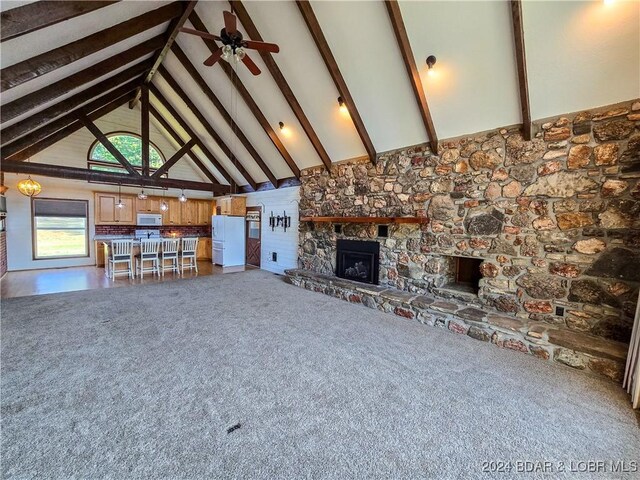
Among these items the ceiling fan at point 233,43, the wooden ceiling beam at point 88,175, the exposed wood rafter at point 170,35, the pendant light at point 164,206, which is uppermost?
the exposed wood rafter at point 170,35

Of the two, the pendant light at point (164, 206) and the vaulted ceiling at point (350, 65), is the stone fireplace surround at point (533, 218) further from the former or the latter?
the pendant light at point (164, 206)

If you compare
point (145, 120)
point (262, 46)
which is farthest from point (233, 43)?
point (145, 120)

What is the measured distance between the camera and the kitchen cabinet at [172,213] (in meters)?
Result: 8.99

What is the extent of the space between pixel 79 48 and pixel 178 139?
17.1 ft

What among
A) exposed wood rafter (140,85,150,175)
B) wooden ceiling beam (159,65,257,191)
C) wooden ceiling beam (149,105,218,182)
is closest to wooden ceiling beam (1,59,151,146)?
wooden ceiling beam (159,65,257,191)

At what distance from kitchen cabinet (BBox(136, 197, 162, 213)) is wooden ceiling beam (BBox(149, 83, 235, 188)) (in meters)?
2.46

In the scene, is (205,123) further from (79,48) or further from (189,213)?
(189,213)

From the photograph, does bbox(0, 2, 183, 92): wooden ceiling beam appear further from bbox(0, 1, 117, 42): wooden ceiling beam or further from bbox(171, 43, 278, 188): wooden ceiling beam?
bbox(171, 43, 278, 188): wooden ceiling beam

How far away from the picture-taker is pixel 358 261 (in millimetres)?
5164

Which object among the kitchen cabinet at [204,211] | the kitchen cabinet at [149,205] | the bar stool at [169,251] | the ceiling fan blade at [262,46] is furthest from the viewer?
the kitchen cabinet at [204,211]

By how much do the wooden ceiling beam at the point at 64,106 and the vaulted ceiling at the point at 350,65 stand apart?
21 millimetres

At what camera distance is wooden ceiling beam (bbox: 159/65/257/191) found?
20.3 feet

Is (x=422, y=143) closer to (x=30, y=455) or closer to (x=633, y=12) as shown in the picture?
(x=633, y=12)

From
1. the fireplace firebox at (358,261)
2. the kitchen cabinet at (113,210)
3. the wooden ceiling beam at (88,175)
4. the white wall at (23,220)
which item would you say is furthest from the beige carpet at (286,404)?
the kitchen cabinet at (113,210)
